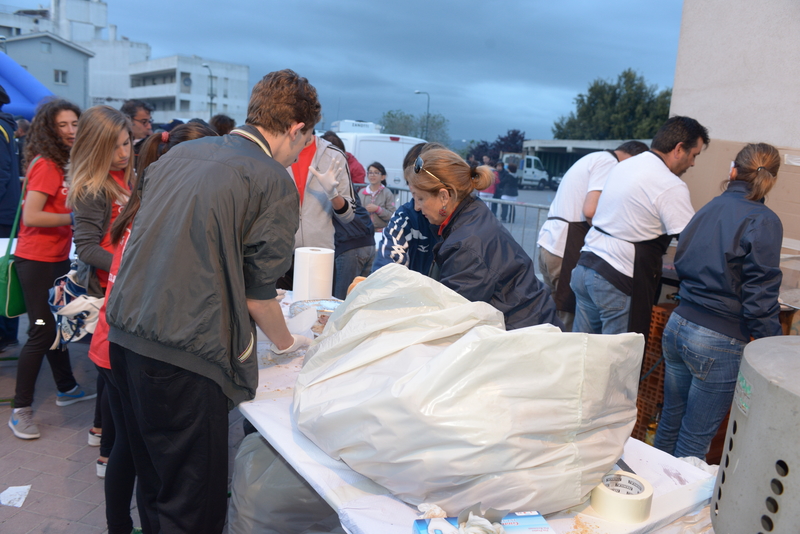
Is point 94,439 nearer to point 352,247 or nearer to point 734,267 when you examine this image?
point 352,247

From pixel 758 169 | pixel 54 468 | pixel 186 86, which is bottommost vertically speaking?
pixel 54 468

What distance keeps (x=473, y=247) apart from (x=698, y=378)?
58.7 inches

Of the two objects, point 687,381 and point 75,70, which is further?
point 75,70

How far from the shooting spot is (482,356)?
1255 millimetres

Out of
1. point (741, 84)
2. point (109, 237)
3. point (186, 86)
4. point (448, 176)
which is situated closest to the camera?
point (448, 176)

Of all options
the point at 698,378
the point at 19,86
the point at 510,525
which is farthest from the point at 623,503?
the point at 19,86

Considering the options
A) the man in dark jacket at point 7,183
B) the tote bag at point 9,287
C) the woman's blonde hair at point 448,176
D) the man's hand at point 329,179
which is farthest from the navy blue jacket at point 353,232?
the man in dark jacket at point 7,183

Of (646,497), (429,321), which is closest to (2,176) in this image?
(429,321)

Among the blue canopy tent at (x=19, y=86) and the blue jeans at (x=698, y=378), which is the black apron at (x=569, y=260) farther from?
the blue canopy tent at (x=19, y=86)

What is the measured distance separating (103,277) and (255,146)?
154 cm

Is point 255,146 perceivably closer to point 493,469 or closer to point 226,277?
point 226,277

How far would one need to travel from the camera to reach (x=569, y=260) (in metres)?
4.13

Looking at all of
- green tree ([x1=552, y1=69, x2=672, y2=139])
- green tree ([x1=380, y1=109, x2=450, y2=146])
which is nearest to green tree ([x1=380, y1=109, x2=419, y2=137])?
green tree ([x1=380, y1=109, x2=450, y2=146])

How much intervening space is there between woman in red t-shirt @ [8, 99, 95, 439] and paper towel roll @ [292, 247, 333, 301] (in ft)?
4.79
